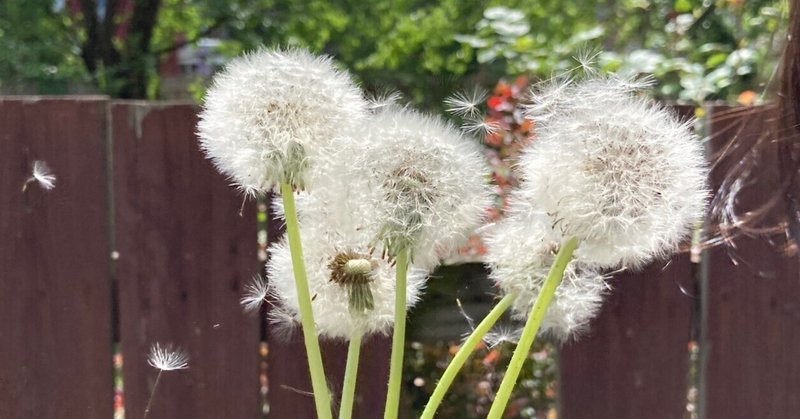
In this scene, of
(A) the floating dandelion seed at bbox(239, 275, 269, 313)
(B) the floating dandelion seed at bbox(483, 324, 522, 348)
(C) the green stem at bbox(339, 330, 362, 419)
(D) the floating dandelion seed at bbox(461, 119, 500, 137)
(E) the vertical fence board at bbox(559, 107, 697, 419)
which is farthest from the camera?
(E) the vertical fence board at bbox(559, 107, 697, 419)

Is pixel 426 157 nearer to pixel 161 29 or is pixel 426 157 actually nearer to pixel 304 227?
pixel 304 227

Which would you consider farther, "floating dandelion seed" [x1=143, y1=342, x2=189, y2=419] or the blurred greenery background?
the blurred greenery background

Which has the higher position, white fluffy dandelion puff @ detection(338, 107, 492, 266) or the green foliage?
the green foliage

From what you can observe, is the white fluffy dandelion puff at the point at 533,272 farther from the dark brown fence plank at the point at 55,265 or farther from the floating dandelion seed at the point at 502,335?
the dark brown fence plank at the point at 55,265

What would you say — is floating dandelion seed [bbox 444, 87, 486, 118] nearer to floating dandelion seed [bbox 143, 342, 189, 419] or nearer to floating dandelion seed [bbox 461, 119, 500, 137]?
floating dandelion seed [bbox 461, 119, 500, 137]

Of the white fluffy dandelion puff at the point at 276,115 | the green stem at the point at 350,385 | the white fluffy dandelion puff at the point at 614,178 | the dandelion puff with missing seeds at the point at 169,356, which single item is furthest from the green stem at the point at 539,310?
the dandelion puff with missing seeds at the point at 169,356

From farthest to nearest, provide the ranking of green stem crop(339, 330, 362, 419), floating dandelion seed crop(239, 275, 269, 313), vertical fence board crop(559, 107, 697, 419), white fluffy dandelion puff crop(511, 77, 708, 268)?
vertical fence board crop(559, 107, 697, 419) → floating dandelion seed crop(239, 275, 269, 313) → green stem crop(339, 330, 362, 419) → white fluffy dandelion puff crop(511, 77, 708, 268)

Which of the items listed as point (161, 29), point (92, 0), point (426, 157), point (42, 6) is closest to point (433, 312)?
point (426, 157)

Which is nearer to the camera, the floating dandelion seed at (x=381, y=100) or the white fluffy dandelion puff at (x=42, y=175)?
the floating dandelion seed at (x=381, y=100)

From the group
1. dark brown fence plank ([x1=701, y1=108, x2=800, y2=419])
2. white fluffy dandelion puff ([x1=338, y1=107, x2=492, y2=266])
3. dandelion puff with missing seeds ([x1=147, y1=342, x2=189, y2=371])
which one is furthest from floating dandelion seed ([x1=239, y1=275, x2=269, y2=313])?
dark brown fence plank ([x1=701, y1=108, x2=800, y2=419])
